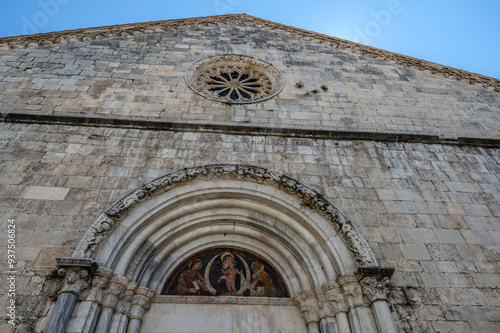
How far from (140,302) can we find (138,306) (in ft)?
0.19

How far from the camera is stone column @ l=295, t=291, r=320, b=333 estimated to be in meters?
4.17

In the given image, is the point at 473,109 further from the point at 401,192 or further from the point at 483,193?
the point at 401,192

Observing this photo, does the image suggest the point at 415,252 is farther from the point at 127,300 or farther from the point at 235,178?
the point at 127,300

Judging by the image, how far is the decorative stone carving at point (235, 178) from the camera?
4172 millimetres

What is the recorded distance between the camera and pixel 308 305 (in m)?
4.27

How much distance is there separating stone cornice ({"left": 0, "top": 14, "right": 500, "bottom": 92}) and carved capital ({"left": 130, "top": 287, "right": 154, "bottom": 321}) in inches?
277

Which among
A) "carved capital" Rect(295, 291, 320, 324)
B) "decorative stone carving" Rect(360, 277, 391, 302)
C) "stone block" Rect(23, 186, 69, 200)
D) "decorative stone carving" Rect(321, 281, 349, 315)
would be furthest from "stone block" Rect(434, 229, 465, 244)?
"stone block" Rect(23, 186, 69, 200)

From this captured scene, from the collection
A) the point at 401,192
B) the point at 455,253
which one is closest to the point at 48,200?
the point at 401,192

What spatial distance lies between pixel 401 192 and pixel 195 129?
3.94 metres

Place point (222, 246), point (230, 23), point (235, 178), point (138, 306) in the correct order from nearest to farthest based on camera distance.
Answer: point (138, 306)
point (222, 246)
point (235, 178)
point (230, 23)

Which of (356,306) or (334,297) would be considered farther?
(334,297)

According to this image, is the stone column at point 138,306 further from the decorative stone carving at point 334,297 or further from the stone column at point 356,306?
the stone column at point 356,306

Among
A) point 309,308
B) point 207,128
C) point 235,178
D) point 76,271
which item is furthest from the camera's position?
point 207,128

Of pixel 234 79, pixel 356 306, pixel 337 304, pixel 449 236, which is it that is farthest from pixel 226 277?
pixel 234 79
